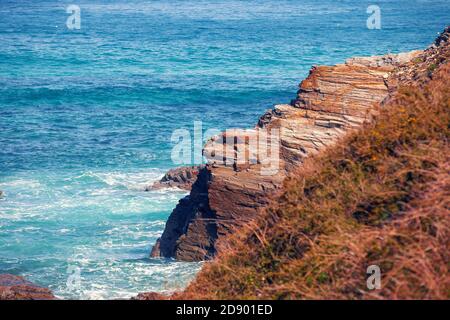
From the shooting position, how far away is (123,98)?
4647 centimetres

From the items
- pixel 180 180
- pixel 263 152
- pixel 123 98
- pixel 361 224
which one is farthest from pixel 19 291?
pixel 123 98

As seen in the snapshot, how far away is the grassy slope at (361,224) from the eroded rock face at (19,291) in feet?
12.0

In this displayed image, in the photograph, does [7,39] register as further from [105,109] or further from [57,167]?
[57,167]

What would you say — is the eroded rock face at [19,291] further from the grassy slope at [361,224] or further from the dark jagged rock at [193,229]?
the dark jagged rock at [193,229]

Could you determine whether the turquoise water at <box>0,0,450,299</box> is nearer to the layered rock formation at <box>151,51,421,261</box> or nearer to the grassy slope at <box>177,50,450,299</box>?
the layered rock formation at <box>151,51,421,261</box>

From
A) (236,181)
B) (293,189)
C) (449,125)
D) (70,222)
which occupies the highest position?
(449,125)

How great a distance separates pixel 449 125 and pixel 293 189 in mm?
2338

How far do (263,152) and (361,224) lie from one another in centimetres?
853

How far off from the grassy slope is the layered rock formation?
523 cm

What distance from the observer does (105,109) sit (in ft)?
143

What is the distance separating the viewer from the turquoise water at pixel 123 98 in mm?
21953
